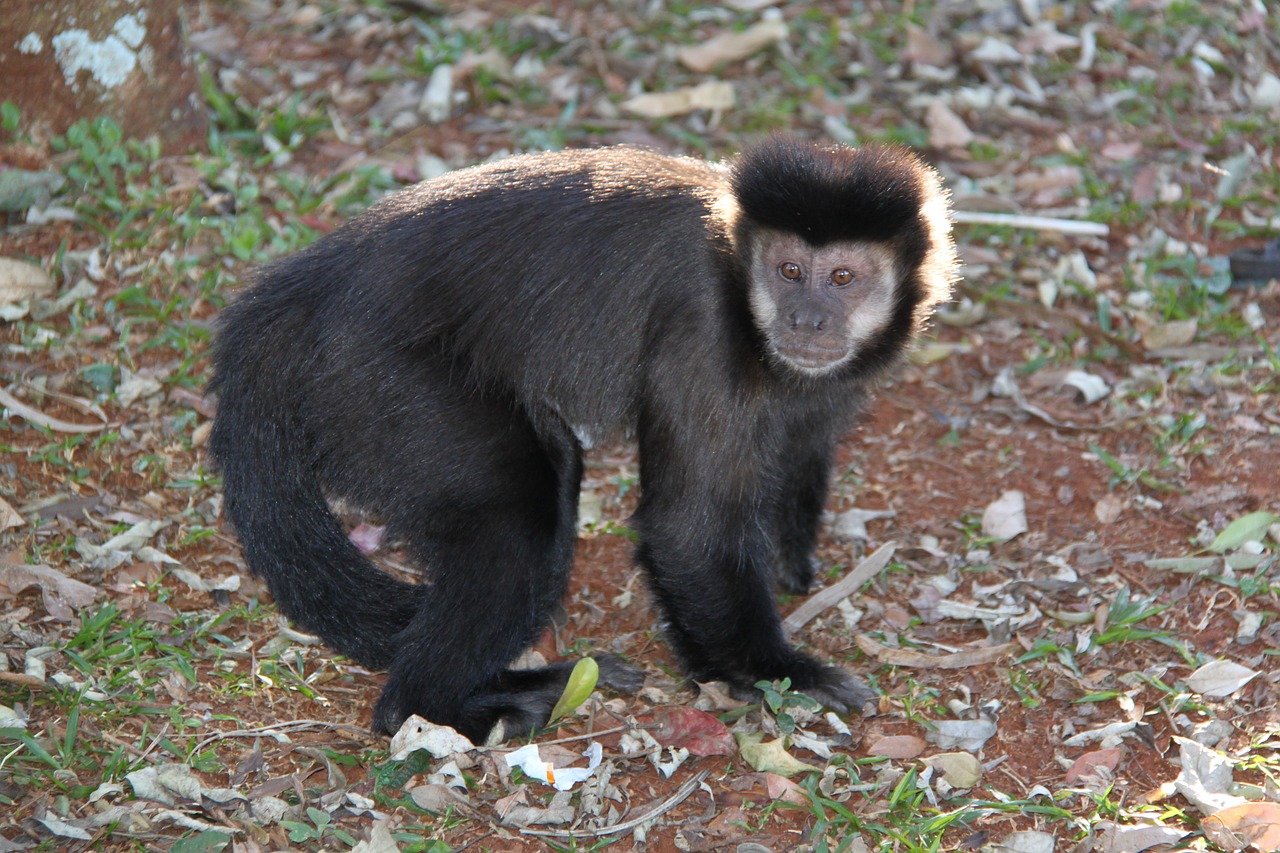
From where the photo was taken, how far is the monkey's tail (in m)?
3.67

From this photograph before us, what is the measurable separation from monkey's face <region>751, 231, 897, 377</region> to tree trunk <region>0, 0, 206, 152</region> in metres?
3.13

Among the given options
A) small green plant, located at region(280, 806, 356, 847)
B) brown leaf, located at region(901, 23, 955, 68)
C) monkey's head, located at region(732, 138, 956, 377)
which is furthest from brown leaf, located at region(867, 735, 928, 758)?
brown leaf, located at region(901, 23, 955, 68)

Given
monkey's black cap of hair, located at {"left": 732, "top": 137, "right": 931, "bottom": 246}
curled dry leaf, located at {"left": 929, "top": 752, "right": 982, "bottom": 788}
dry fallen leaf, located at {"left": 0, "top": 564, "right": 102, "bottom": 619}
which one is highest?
monkey's black cap of hair, located at {"left": 732, "top": 137, "right": 931, "bottom": 246}

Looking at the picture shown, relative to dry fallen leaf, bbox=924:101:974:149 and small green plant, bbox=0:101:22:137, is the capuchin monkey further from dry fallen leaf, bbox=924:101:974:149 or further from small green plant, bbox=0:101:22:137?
dry fallen leaf, bbox=924:101:974:149

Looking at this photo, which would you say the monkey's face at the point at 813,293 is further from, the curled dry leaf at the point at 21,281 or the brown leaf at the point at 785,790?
the curled dry leaf at the point at 21,281

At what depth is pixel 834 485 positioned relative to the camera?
4.89 m

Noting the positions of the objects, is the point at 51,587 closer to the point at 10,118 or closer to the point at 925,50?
the point at 10,118

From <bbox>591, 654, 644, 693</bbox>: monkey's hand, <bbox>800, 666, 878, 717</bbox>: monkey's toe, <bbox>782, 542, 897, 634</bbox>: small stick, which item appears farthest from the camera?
<bbox>782, 542, 897, 634</bbox>: small stick

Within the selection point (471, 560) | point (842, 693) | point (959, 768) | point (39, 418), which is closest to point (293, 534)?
point (471, 560)

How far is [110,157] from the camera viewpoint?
539cm

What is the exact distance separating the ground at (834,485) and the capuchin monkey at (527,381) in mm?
290

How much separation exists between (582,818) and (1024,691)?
1.38 meters

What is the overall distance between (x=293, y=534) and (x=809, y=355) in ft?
5.03

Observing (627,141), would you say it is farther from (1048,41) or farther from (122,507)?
(122,507)
